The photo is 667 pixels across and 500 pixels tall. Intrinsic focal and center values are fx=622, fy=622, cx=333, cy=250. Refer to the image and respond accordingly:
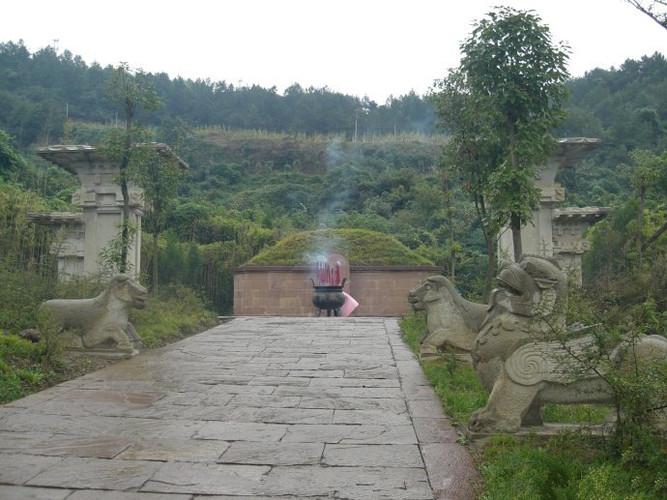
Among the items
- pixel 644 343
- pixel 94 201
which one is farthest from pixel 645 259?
pixel 94 201

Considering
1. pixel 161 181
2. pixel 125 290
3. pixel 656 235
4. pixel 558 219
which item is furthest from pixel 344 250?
pixel 125 290

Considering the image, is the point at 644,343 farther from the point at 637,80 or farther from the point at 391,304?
the point at 637,80

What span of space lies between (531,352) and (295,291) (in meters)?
16.0

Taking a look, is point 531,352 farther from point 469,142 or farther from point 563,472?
point 469,142

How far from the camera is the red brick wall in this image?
19.4 metres

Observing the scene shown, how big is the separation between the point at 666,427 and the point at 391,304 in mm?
16271

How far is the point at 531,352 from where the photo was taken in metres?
3.72

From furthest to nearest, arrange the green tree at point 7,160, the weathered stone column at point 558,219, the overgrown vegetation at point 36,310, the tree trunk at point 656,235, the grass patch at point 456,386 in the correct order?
the green tree at point 7,160
the weathered stone column at point 558,219
the tree trunk at point 656,235
the overgrown vegetation at point 36,310
the grass patch at point 456,386

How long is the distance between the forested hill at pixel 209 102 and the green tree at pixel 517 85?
4348cm

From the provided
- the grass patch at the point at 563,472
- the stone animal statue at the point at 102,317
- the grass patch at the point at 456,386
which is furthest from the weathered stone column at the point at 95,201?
the grass patch at the point at 563,472

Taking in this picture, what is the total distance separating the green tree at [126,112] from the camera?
10.5 metres

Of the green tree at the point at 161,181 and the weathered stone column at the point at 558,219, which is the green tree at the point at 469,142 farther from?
the green tree at the point at 161,181

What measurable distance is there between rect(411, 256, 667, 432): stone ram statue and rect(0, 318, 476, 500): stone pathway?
0.43 meters

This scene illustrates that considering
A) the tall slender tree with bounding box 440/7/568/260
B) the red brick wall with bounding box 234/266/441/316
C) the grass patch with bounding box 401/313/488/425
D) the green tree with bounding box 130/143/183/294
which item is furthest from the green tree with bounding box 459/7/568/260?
the red brick wall with bounding box 234/266/441/316
